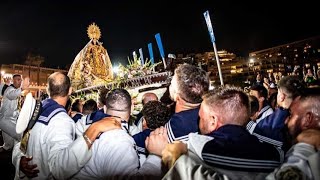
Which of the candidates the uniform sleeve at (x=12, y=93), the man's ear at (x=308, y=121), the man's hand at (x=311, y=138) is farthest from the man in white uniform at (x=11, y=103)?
the man's hand at (x=311, y=138)

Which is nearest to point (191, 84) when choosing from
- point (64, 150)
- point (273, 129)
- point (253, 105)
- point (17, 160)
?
point (273, 129)

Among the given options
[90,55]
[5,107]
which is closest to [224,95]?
[5,107]

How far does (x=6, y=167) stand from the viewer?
7609mm

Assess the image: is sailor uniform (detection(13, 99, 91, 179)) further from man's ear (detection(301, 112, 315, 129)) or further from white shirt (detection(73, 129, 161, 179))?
man's ear (detection(301, 112, 315, 129))

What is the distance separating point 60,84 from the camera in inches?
142

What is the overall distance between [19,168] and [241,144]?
281 cm

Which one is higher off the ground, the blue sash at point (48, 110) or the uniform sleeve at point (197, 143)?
the blue sash at point (48, 110)

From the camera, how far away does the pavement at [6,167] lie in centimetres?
706

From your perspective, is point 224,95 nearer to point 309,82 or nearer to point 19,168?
point 19,168

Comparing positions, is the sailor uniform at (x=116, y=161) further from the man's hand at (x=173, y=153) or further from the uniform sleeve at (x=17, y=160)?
the uniform sleeve at (x=17, y=160)

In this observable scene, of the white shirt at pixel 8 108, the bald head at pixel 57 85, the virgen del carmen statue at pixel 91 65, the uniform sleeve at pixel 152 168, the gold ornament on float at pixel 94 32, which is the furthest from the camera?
the gold ornament on float at pixel 94 32

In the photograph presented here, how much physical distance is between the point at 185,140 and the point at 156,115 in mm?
798

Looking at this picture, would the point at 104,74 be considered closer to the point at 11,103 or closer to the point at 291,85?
the point at 11,103

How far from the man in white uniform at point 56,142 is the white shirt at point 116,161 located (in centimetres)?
10
